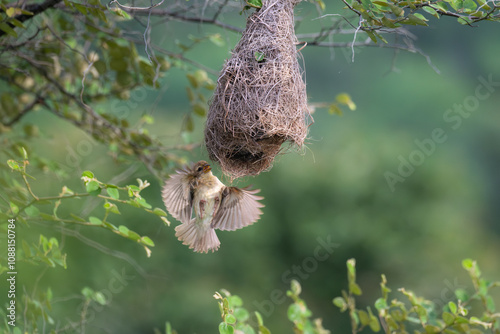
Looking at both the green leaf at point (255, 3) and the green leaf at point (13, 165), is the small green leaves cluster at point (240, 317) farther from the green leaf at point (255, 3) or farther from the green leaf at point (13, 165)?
the green leaf at point (255, 3)

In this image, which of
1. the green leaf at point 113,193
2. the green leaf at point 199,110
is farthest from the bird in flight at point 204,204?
the green leaf at point 199,110

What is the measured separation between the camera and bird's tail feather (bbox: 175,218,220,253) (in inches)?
91.5

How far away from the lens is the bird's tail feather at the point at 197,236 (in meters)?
2.32

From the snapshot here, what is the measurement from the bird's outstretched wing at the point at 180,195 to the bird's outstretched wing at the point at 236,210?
4.9 inches

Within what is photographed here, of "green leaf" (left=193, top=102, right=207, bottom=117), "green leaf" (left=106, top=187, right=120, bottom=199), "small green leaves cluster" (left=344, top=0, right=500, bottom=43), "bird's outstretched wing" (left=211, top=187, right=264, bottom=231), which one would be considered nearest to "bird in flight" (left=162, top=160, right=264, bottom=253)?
"bird's outstretched wing" (left=211, top=187, right=264, bottom=231)

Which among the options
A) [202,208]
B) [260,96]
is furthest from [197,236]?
[260,96]

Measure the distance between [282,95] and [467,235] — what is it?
22.8ft

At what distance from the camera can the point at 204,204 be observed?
7.48 feet

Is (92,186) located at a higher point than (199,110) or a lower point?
higher

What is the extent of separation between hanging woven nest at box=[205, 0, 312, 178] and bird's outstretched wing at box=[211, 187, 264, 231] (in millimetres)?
109

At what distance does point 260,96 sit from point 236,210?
0.47 metres

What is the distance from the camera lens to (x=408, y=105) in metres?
12.3

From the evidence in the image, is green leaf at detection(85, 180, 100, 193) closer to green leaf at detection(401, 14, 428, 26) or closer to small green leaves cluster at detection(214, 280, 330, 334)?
small green leaves cluster at detection(214, 280, 330, 334)

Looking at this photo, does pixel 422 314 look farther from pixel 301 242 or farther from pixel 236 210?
pixel 301 242
